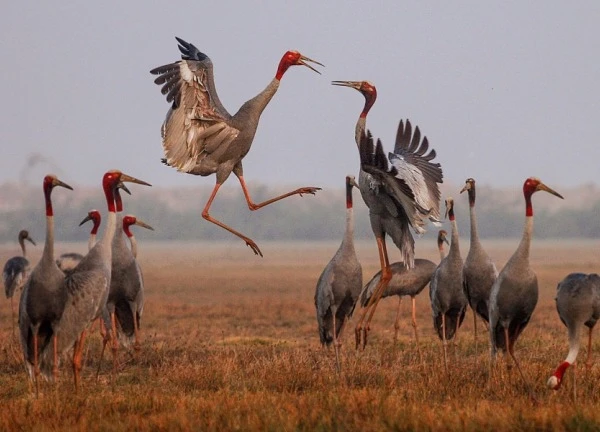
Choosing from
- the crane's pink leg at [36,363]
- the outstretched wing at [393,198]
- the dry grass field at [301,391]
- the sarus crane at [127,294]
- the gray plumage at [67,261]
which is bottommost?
the dry grass field at [301,391]

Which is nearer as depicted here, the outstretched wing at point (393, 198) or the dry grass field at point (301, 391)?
the dry grass field at point (301, 391)

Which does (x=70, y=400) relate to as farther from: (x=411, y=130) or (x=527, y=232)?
(x=411, y=130)

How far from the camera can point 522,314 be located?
348 inches

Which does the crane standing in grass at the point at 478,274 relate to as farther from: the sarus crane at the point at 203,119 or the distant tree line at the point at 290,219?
the distant tree line at the point at 290,219

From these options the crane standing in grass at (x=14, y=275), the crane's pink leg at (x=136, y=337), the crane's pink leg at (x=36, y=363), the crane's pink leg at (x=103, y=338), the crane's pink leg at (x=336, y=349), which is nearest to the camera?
the crane's pink leg at (x=36, y=363)

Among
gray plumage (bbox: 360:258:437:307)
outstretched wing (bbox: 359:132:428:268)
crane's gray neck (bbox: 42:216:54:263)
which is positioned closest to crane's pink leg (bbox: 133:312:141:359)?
crane's gray neck (bbox: 42:216:54:263)

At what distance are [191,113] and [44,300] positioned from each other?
2.71 m

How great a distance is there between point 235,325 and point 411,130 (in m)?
5.97

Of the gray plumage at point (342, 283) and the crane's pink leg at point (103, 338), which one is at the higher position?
the gray plumage at point (342, 283)

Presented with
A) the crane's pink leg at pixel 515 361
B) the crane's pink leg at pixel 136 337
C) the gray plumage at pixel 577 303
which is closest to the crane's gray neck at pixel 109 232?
the crane's pink leg at pixel 136 337

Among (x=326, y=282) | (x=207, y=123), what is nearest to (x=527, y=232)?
(x=326, y=282)

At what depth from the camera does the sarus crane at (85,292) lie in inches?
336

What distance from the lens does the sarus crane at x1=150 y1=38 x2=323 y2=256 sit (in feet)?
33.6

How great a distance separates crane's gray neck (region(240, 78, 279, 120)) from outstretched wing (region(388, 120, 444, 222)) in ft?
4.73
